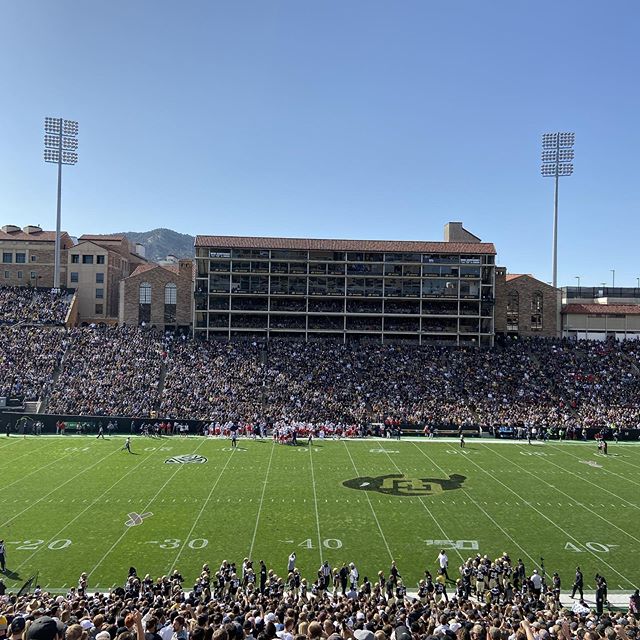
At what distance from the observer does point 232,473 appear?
30672mm

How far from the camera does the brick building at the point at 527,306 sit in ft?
209

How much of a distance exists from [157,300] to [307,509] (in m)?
40.4

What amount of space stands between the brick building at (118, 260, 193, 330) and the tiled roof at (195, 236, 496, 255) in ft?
15.3

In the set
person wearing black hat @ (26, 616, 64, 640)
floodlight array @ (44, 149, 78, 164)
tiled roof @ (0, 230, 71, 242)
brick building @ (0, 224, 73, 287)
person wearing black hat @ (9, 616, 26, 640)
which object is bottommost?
person wearing black hat @ (9, 616, 26, 640)

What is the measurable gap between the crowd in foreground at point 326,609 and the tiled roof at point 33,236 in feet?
186

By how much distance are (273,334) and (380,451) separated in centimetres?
2622

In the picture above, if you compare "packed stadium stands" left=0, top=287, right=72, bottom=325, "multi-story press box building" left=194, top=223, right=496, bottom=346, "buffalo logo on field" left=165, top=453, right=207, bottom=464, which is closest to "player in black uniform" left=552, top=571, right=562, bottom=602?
"buffalo logo on field" left=165, top=453, right=207, bottom=464

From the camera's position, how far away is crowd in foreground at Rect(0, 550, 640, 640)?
751cm

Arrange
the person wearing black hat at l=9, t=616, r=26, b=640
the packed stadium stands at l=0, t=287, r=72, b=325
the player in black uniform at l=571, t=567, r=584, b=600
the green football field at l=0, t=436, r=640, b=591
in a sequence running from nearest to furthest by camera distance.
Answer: the person wearing black hat at l=9, t=616, r=26, b=640
the player in black uniform at l=571, t=567, r=584, b=600
the green football field at l=0, t=436, r=640, b=591
the packed stadium stands at l=0, t=287, r=72, b=325

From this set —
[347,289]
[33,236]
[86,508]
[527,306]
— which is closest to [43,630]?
[86,508]

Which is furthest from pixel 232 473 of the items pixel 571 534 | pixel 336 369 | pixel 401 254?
pixel 401 254

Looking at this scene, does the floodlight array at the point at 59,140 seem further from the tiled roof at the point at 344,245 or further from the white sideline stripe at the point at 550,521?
the white sideline stripe at the point at 550,521

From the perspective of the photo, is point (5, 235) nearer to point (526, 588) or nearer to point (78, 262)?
point (78, 262)

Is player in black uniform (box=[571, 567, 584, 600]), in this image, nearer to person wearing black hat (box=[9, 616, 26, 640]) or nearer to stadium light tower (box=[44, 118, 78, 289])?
person wearing black hat (box=[9, 616, 26, 640])
